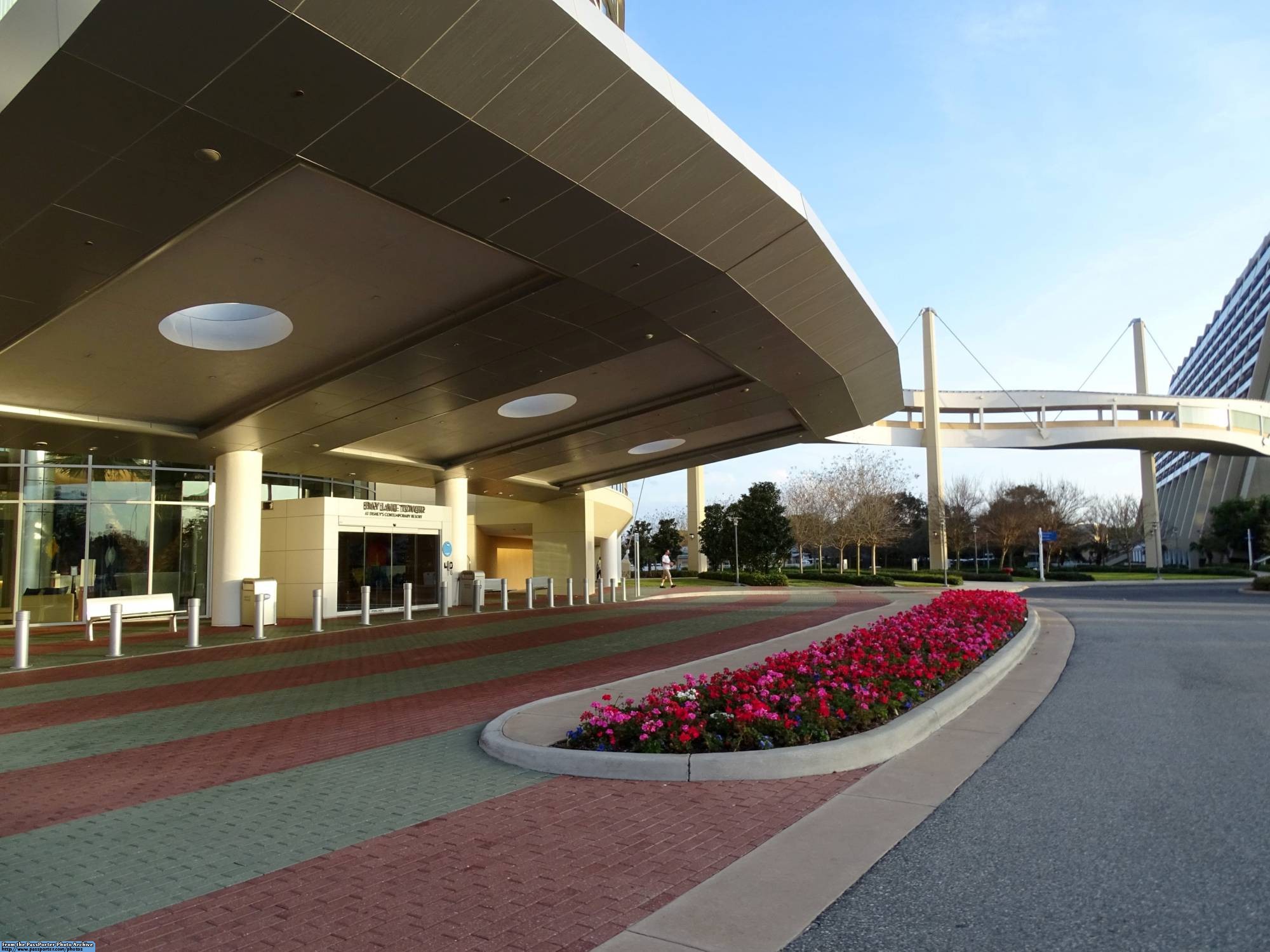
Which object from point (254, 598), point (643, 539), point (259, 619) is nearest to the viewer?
point (259, 619)

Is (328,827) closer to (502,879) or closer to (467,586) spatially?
(502,879)

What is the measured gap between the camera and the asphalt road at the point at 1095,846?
361cm

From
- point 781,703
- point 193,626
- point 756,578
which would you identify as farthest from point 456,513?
point 756,578

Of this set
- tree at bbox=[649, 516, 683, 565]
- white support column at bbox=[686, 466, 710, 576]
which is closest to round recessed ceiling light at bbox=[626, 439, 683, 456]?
white support column at bbox=[686, 466, 710, 576]

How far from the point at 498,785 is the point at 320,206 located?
7.48 metres

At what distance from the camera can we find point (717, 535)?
190ft

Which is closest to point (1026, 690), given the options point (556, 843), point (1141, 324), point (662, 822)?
point (662, 822)

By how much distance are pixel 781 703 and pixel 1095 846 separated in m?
3.13

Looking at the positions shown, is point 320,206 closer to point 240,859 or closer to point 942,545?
point 240,859

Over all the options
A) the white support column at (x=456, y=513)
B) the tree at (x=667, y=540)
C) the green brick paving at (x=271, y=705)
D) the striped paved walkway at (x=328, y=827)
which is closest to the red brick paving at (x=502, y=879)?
the striped paved walkway at (x=328, y=827)

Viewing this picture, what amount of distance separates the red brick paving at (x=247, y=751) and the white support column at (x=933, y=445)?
45192 millimetres

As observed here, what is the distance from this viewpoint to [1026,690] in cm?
973

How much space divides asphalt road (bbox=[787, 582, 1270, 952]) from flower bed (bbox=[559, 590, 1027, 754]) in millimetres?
1114

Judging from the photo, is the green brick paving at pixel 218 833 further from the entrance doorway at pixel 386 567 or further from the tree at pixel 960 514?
the tree at pixel 960 514
